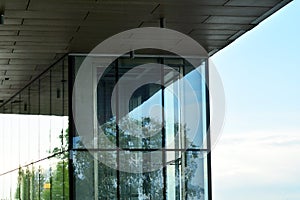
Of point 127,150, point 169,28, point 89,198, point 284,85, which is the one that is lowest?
point 89,198

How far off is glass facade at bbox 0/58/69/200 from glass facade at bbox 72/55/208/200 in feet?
2.52

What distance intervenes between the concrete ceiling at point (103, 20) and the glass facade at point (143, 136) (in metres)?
0.97

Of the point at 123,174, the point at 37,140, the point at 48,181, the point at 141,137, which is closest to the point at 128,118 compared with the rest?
the point at 141,137

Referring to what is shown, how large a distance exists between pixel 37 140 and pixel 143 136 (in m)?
5.25

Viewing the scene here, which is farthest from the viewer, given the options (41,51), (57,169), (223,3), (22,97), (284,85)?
(22,97)

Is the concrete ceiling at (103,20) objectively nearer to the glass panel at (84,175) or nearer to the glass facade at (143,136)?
the glass facade at (143,136)

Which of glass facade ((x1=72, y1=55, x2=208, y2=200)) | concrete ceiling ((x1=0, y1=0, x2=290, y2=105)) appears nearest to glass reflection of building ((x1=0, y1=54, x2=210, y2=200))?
glass facade ((x1=72, y1=55, x2=208, y2=200))

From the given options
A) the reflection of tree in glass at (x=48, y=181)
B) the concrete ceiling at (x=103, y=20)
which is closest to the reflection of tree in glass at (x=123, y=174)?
the reflection of tree in glass at (x=48, y=181)

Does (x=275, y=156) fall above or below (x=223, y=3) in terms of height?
below

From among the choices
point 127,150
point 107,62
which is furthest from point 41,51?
point 127,150

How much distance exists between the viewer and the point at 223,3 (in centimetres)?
1069

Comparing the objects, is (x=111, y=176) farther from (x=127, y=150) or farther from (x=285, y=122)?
(x=285, y=122)

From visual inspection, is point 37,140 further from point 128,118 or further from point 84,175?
point 128,118

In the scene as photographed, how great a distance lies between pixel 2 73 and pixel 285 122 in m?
6.68
